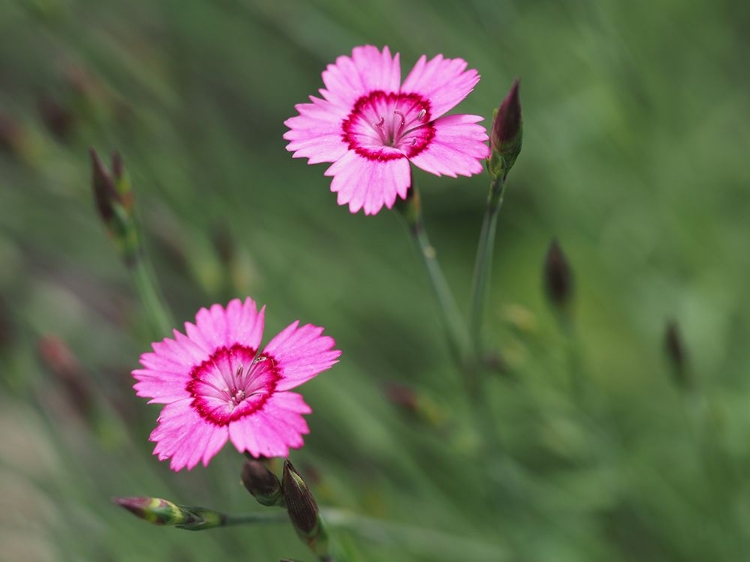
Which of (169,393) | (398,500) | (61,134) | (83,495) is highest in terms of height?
(61,134)

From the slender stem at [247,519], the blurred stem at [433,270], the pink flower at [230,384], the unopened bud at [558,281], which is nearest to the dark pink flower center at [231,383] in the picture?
the pink flower at [230,384]

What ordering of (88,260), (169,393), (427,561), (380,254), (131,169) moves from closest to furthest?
(169,393)
(131,169)
(427,561)
(88,260)
(380,254)

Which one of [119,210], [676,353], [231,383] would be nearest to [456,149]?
[231,383]

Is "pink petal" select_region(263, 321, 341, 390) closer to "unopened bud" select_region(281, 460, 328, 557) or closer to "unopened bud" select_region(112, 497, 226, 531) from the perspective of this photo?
"unopened bud" select_region(281, 460, 328, 557)

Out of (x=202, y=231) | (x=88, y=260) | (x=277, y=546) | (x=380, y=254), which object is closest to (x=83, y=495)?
(x=277, y=546)

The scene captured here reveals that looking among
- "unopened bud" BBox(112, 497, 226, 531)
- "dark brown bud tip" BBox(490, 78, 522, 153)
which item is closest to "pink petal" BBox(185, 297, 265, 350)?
"unopened bud" BBox(112, 497, 226, 531)

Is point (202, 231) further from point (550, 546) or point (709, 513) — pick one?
point (709, 513)

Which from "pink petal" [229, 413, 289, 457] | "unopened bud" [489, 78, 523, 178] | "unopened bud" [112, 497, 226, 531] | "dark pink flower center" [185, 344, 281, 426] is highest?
"unopened bud" [489, 78, 523, 178]
